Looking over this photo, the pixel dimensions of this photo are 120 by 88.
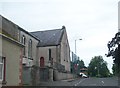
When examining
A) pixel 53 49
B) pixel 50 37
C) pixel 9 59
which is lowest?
pixel 9 59

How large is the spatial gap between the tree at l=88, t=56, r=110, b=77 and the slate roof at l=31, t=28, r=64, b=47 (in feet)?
229

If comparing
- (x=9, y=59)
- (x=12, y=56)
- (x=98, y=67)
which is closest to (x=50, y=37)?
(x=12, y=56)

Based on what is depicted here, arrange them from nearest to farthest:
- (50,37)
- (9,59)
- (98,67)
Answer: (9,59), (50,37), (98,67)

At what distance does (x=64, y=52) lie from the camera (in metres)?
60.0

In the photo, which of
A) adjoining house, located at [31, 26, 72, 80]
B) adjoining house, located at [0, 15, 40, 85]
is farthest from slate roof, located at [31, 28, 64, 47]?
adjoining house, located at [0, 15, 40, 85]

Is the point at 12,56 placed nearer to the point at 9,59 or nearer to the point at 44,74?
the point at 9,59

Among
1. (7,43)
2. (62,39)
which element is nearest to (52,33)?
(62,39)

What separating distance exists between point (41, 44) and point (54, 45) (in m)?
2.80

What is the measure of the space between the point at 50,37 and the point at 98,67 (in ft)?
267

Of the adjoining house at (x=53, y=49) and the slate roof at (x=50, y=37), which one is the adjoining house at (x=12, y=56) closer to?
the adjoining house at (x=53, y=49)

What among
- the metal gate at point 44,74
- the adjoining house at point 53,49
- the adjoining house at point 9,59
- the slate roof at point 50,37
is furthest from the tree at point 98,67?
the adjoining house at point 9,59

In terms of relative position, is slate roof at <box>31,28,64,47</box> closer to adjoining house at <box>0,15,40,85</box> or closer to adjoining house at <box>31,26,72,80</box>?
adjoining house at <box>31,26,72,80</box>

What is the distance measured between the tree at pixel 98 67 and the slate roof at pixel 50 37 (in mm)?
69896

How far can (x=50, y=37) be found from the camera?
189ft
